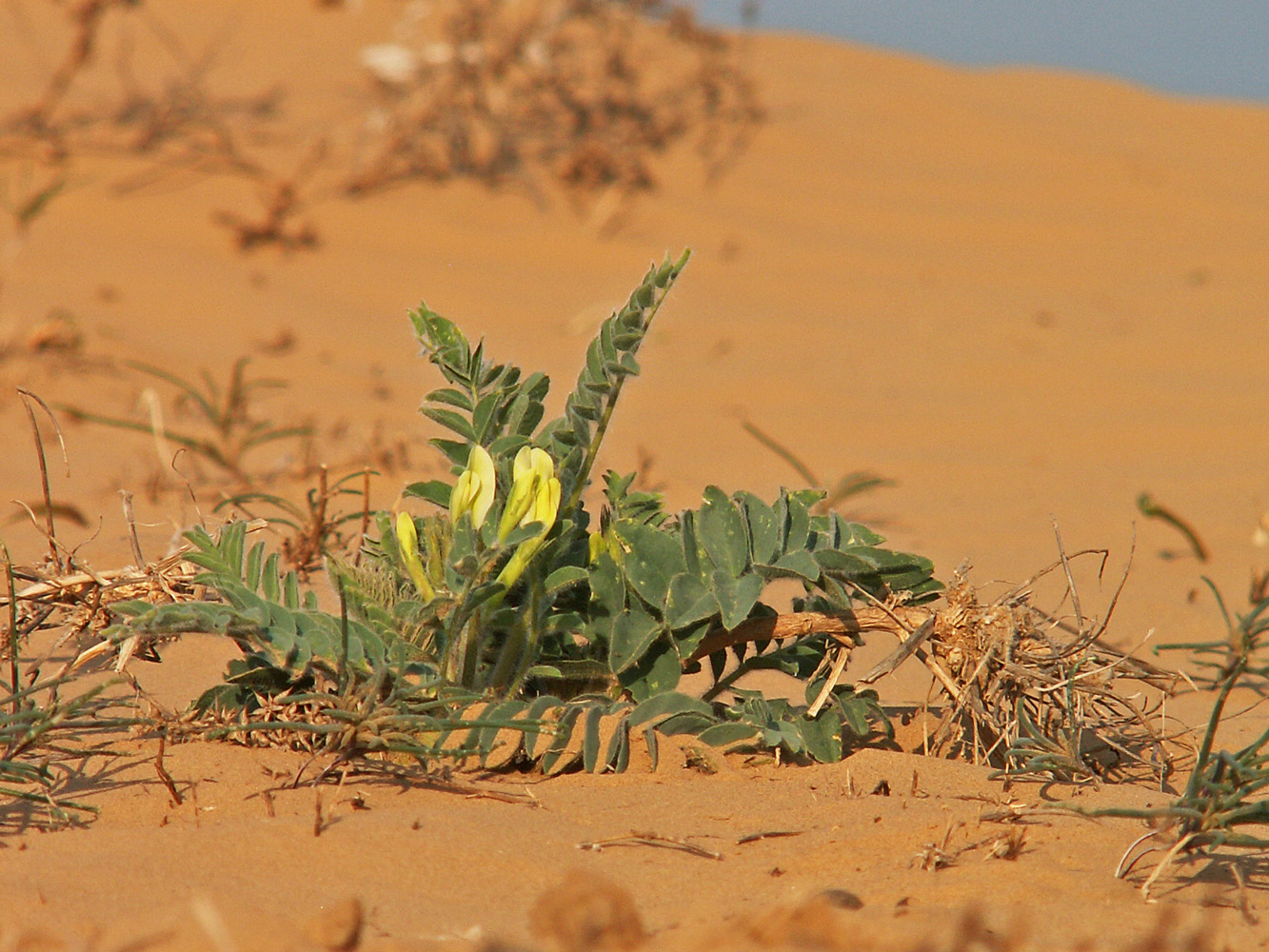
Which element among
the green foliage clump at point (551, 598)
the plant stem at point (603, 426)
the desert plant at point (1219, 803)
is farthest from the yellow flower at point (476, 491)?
the desert plant at point (1219, 803)

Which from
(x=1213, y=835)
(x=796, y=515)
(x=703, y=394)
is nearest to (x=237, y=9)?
(x=703, y=394)

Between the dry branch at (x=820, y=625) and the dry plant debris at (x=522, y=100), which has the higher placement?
the dry plant debris at (x=522, y=100)

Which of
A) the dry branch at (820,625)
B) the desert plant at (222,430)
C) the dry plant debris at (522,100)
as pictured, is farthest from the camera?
the dry plant debris at (522,100)

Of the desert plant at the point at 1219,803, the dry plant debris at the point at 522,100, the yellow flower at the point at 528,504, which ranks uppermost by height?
the dry plant debris at the point at 522,100

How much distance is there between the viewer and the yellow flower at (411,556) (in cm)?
173

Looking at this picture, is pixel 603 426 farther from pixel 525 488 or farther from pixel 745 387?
pixel 745 387

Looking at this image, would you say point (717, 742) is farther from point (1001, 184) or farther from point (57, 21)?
point (57, 21)

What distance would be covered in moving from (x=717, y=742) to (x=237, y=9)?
8494 mm

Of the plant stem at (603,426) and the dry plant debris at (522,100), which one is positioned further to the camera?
the dry plant debris at (522,100)

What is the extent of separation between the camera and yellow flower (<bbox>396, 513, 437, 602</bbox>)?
1.73 m

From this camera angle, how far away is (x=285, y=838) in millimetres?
1481

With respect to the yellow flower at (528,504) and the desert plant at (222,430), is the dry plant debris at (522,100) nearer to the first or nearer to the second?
the desert plant at (222,430)

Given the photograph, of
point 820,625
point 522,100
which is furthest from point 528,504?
point 522,100

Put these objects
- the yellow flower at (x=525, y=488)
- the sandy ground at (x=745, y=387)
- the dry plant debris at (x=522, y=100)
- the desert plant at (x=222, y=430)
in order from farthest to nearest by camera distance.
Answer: the dry plant debris at (x=522, y=100) → the desert plant at (x=222, y=430) → the yellow flower at (x=525, y=488) → the sandy ground at (x=745, y=387)
